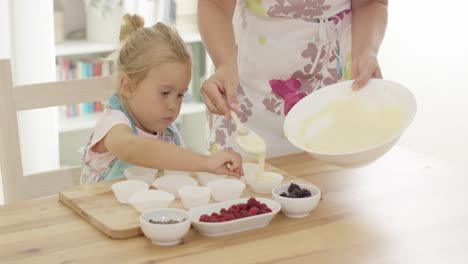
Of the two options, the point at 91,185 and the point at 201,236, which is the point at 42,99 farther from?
the point at 201,236

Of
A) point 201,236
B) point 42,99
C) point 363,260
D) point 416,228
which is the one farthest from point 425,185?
point 42,99

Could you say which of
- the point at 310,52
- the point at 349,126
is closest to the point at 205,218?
the point at 349,126

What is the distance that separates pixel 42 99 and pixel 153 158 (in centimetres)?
40

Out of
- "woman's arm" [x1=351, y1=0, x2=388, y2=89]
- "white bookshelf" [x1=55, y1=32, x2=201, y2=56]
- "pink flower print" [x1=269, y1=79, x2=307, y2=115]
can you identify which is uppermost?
"woman's arm" [x1=351, y1=0, x2=388, y2=89]

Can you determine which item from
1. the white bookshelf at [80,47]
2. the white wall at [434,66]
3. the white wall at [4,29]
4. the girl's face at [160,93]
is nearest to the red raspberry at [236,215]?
the girl's face at [160,93]

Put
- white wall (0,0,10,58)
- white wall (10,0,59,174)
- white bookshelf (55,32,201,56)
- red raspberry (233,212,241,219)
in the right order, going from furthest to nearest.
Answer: white bookshelf (55,32,201,56) → white wall (10,0,59,174) → white wall (0,0,10,58) → red raspberry (233,212,241,219)

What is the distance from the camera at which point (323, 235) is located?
1.45 meters

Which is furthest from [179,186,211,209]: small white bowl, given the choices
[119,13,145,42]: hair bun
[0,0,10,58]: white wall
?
[0,0,10,58]: white wall

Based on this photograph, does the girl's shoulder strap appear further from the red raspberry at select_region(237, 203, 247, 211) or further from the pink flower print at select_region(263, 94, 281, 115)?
the red raspberry at select_region(237, 203, 247, 211)

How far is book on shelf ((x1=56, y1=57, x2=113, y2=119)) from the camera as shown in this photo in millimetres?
3635

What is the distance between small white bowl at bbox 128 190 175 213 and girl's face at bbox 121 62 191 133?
0.34 m

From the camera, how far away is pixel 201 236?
1.44 m

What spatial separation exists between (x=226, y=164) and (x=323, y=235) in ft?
0.88

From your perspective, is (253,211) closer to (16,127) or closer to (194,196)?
(194,196)
